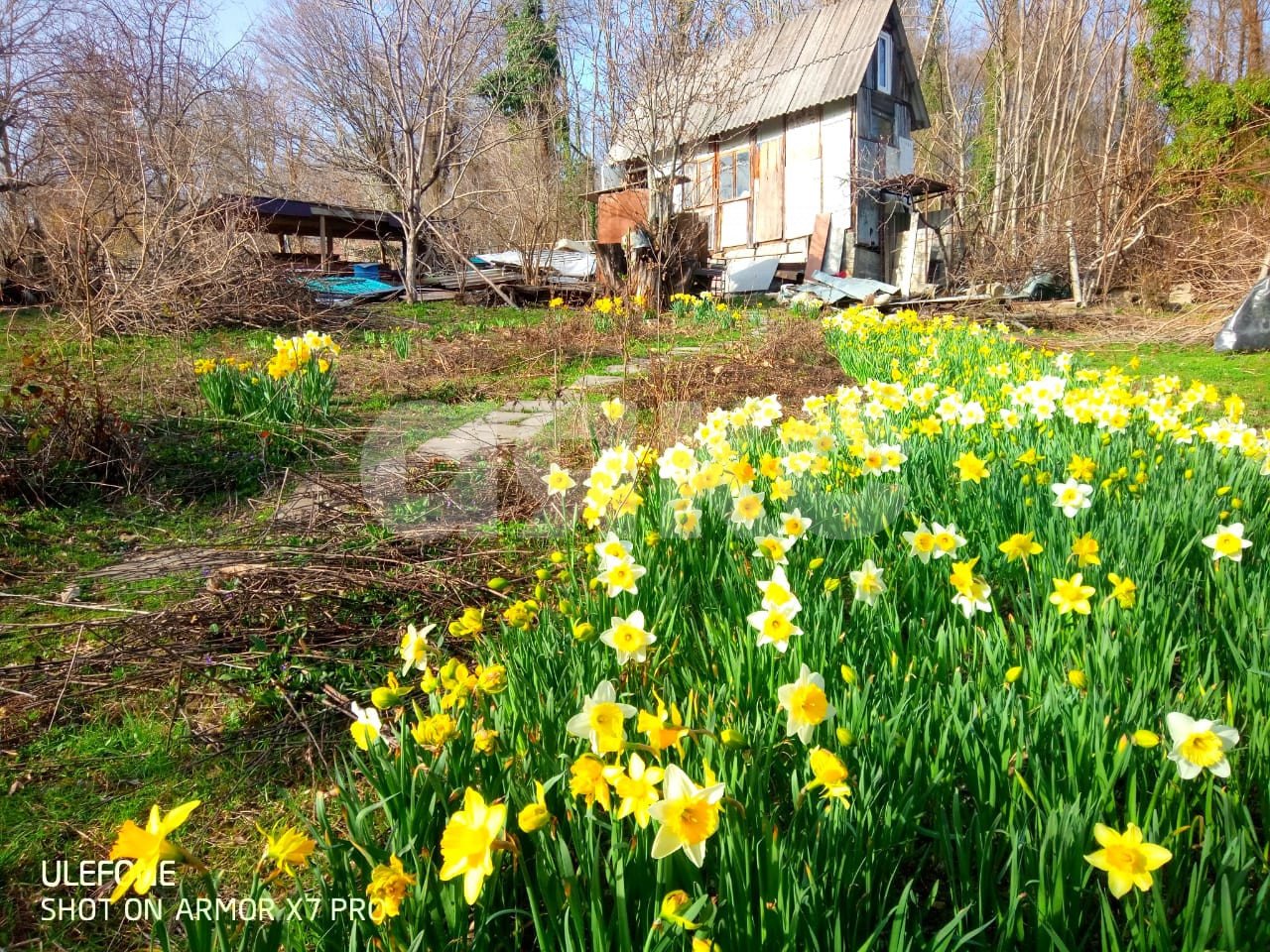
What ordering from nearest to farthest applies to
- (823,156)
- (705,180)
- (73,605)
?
(73,605) → (823,156) → (705,180)

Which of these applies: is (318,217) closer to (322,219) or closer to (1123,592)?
(322,219)

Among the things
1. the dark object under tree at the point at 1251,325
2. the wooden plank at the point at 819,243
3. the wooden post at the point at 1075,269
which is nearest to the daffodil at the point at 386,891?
the dark object under tree at the point at 1251,325

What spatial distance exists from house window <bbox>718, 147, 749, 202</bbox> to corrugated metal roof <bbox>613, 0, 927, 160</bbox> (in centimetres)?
71

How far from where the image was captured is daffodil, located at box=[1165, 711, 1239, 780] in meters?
1.16

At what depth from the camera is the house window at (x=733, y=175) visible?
64.1 ft

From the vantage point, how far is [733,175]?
1986 cm

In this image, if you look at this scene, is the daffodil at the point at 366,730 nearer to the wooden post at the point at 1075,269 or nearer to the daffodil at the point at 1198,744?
the daffodil at the point at 1198,744

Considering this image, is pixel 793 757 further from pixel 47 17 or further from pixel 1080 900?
pixel 47 17

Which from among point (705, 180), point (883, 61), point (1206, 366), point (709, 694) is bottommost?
point (709, 694)

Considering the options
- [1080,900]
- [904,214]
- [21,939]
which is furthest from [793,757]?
[904,214]

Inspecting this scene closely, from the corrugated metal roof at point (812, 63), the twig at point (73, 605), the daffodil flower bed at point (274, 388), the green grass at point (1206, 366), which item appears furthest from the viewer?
the corrugated metal roof at point (812, 63)

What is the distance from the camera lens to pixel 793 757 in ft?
4.22

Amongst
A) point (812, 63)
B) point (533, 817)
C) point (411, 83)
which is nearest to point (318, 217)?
point (411, 83)

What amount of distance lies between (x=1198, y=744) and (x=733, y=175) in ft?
66.9
